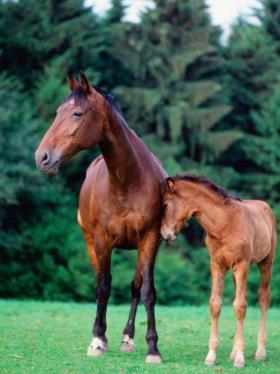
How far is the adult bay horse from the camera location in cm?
963

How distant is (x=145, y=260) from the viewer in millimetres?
10266

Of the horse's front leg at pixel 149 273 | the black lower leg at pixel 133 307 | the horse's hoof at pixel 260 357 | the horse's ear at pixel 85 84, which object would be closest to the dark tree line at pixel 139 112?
the black lower leg at pixel 133 307

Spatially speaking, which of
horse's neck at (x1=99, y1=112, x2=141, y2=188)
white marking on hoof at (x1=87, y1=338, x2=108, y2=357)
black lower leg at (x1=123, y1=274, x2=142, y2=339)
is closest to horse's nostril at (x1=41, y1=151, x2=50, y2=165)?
horse's neck at (x1=99, y1=112, x2=141, y2=188)

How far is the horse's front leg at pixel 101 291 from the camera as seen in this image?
34.2 ft

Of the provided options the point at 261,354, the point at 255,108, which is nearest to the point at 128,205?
the point at 261,354

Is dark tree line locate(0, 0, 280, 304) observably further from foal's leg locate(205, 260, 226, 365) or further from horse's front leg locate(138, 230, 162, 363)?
foal's leg locate(205, 260, 226, 365)

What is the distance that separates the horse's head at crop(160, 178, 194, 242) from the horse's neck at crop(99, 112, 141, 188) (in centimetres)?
42

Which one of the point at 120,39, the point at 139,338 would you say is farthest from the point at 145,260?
the point at 120,39

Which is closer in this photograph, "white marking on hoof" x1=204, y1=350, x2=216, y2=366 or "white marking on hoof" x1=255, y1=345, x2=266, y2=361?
"white marking on hoof" x1=204, y1=350, x2=216, y2=366

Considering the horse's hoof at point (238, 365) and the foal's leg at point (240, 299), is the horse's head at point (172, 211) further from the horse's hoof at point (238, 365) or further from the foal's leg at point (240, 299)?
the horse's hoof at point (238, 365)

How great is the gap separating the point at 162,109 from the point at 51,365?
32.6 m

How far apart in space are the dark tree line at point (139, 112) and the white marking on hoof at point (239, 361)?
2355cm

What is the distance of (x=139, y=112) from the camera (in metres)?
41.6

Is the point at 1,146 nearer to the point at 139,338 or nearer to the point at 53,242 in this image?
the point at 53,242
